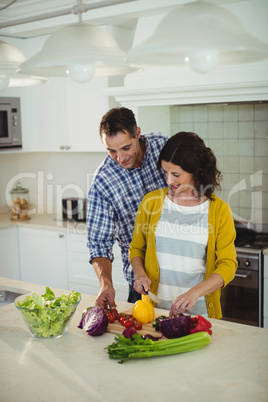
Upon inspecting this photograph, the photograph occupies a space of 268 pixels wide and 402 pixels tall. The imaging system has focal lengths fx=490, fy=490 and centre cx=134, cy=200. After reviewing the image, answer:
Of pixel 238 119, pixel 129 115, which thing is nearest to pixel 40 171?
pixel 238 119

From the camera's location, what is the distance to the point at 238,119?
3672 mm

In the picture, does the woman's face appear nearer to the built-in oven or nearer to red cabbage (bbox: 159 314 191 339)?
red cabbage (bbox: 159 314 191 339)

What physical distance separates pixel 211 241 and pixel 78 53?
1032 mm

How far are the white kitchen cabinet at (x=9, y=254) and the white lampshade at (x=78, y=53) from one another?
3101 millimetres

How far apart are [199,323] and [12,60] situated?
116cm

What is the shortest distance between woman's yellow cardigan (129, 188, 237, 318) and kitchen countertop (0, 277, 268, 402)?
0.25 m

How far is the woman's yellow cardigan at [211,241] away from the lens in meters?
2.03

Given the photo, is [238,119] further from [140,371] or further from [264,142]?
[140,371]

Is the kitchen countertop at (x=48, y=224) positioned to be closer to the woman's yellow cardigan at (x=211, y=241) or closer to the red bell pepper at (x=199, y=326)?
the woman's yellow cardigan at (x=211, y=241)

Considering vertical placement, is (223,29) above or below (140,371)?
above

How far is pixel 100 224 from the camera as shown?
2416 mm

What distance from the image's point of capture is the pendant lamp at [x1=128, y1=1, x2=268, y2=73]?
1.22 meters

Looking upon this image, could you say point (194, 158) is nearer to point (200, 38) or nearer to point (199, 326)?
point (199, 326)

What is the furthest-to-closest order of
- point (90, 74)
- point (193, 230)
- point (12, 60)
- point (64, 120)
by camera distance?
point (64, 120) < point (193, 230) < point (12, 60) < point (90, 74)
